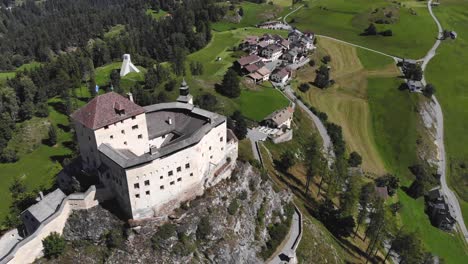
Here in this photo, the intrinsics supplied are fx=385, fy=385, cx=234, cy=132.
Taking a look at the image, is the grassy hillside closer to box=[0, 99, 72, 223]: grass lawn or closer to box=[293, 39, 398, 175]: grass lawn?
box=[293, 39, 398, 175]: grass lawn

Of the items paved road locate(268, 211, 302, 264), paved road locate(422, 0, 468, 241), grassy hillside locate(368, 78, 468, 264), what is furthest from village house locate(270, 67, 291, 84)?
paved road locate(268, 211, 302, 264)

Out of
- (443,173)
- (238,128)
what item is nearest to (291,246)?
(238,128)

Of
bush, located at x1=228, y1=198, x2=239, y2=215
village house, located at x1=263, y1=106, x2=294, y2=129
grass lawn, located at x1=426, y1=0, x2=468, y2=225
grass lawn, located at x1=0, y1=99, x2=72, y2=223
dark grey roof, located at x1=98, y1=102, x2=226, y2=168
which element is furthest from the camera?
grass lawn, located at x1=426, y1=0, x2=468, y2=225

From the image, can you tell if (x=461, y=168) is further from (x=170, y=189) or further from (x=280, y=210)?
(x=170, y=189)

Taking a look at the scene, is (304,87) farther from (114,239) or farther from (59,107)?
(114,239)

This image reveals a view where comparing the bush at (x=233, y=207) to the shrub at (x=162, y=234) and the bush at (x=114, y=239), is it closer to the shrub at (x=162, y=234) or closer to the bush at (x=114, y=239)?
the shrub at (x=162, y=234)
